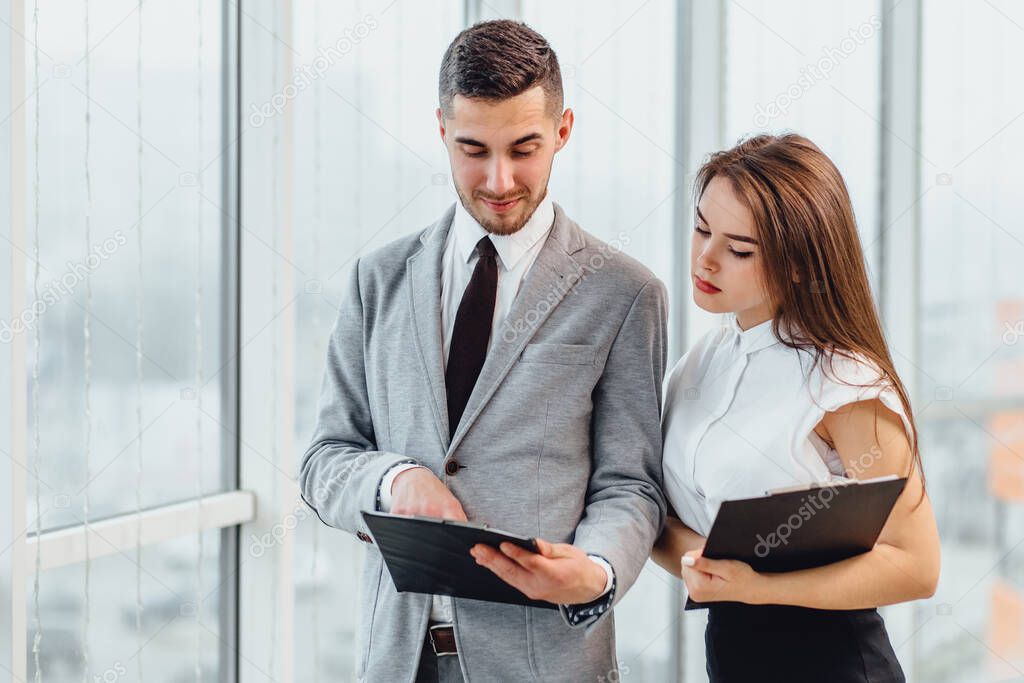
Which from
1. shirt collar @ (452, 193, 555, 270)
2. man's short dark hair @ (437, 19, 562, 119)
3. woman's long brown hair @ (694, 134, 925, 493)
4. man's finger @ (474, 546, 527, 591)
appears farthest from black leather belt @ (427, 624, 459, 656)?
man's short dark hair @ (437, 19, 562, 119)

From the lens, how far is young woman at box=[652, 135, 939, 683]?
1.39 metres

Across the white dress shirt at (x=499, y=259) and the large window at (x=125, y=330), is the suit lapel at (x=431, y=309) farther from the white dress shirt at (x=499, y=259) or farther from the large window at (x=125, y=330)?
the large window at (x=125, y=330)

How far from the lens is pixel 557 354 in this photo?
146cm

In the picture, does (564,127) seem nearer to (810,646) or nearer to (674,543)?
(674,543)

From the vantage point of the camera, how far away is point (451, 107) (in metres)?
1.48

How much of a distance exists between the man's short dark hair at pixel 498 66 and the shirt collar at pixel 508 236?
17cm

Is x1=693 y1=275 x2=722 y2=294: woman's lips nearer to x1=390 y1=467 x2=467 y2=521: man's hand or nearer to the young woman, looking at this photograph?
the young woman

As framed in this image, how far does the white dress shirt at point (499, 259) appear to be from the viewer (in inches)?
60.4

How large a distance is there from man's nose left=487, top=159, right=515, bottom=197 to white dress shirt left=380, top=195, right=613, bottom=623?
10cm

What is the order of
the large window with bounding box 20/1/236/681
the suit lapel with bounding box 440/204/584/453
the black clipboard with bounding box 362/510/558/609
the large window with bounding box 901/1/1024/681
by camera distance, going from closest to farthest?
the black clipboard with bounding box 362/510/558/609 < the suit lapel with bounding box 440/204/584/453 < the large window with bounding box 20/1/236/681 < the large window with bounding box 901/1/1024/681

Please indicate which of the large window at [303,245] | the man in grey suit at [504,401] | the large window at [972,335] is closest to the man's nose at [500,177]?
the man in grey suit at [504,401]

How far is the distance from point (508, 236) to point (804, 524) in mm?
646

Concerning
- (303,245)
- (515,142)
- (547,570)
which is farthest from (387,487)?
(303,245)

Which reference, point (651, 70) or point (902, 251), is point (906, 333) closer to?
point (902, 251)
